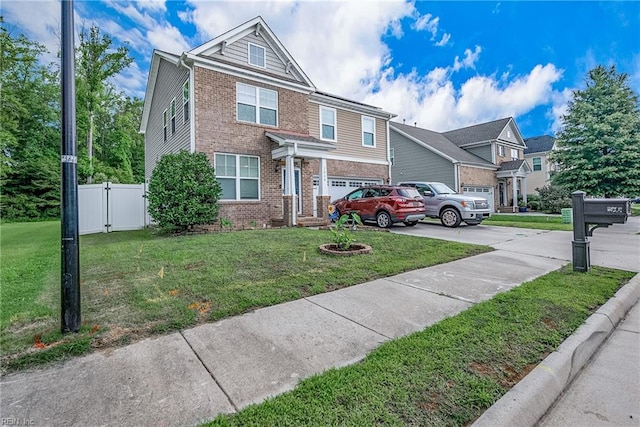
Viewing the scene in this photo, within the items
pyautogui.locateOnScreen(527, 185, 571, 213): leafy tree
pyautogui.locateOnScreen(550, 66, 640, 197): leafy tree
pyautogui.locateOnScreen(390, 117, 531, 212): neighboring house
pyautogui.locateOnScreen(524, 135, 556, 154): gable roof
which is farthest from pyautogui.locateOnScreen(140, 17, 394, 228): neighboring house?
pyautogui.locateOnScreen(524, 135, 556, 154): gable roof

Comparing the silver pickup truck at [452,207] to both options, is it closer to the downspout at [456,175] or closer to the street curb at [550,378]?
the street curb at [550,378]

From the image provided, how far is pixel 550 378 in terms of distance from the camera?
2314 mm

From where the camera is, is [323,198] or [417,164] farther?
[417,164]

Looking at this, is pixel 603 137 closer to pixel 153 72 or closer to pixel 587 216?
pixel 587 216

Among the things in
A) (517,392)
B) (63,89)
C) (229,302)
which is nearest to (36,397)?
(229,302)

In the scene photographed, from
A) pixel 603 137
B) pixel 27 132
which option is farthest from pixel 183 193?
pixel 27 132

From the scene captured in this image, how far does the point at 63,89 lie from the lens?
2838mm

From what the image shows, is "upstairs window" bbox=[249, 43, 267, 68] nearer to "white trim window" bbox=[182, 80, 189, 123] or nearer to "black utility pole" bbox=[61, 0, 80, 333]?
"white trim window" bbox=[182, 80, 189, 123]

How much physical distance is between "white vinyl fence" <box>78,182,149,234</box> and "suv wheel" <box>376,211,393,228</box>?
30.3 feet

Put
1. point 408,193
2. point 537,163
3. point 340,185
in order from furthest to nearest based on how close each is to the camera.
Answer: point 537,163 < point 340,185 < point 408,193

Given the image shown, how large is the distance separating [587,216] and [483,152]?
2356cm

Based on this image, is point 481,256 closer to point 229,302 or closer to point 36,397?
point 229,302

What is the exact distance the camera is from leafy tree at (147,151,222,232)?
930 centimetres

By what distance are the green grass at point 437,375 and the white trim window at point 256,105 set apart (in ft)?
35.8
